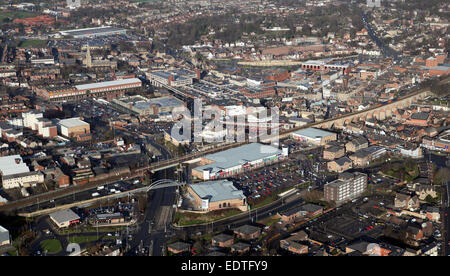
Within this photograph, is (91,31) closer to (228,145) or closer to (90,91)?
(90,91)

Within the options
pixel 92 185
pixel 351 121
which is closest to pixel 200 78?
pixel 351 121

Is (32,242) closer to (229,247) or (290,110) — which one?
(229,247)

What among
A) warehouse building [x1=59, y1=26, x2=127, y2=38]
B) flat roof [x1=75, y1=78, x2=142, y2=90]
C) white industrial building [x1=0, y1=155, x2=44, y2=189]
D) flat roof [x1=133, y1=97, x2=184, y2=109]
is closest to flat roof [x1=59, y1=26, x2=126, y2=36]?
warehouse building [x1=59, y1=26, x2=127, y2=38]

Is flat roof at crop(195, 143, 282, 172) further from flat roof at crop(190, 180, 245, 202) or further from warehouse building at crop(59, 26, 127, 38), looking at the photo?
warehouse building at crop(59, 26, 127, 38)

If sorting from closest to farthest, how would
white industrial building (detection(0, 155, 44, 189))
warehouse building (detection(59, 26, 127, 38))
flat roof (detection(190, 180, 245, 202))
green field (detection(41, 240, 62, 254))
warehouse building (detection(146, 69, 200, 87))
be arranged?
green field (detection(41, 240, 62, 254)), flat roof (detection(190, 180, 245, 202)), white industrial building (detection(0, 155, 44, 189)), warehouse building (detection(146, 69, 200, 87)), warehouse building (detection(59, 26, 127, 38))

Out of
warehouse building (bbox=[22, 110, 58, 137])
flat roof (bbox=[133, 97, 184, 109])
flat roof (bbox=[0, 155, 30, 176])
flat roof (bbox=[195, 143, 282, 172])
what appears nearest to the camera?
flat roof (bbox=[0, 155, 30, 176])

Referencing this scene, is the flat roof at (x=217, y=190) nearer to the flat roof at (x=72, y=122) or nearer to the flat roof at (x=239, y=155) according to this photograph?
the flat roof at (x=239, y=155)
